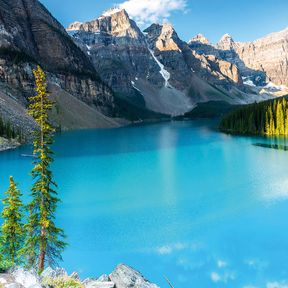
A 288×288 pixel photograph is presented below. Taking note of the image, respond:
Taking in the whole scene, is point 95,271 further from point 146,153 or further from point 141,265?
point 146,153

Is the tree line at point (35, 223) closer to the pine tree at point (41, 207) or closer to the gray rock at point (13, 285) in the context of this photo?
the pine tree at point (41, 207)

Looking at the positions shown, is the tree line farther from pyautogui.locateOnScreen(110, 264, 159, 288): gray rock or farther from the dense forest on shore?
the dense forest on shore

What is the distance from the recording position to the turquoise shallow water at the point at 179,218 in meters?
23.3

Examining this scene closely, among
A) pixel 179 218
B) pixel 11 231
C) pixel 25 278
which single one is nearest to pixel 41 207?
pixel 11 231

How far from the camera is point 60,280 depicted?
12023 mm

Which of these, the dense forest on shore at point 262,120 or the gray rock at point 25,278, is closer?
the gray rock at point 25,278

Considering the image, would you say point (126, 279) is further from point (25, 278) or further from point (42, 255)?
point (42, 255)

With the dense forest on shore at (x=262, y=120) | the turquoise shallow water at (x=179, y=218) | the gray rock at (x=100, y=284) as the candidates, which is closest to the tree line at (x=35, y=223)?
the turquoise shallow water at (x=179, y=218)

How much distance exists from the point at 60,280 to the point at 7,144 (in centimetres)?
7918

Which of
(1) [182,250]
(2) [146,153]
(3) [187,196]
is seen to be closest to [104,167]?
(2) [146,153]

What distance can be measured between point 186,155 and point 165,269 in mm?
50050

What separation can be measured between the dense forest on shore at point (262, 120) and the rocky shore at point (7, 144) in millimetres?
68991

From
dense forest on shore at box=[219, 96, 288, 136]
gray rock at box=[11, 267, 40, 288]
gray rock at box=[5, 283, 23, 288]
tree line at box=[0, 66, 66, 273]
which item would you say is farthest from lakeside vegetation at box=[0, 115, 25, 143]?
gray rock at box=[5, 283, 23, 288]

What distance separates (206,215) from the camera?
33.1 meters
